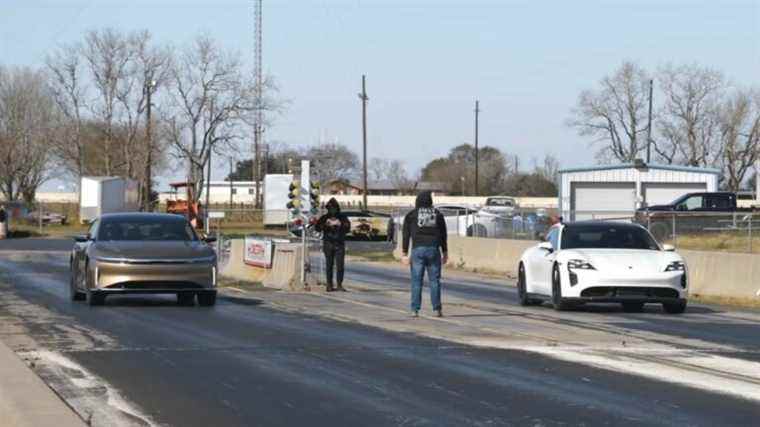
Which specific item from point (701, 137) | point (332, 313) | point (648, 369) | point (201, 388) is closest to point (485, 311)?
point (332, 313)

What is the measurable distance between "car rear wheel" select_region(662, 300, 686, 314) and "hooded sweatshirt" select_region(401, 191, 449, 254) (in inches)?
165

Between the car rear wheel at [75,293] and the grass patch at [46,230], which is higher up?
the grass patch at [46,230]

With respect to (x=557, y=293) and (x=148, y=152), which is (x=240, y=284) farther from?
(x=148, y=152)

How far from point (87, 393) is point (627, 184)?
51.6 metres

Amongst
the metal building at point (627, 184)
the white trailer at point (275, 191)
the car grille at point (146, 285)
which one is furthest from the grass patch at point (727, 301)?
the white trailer at point (275, 191)

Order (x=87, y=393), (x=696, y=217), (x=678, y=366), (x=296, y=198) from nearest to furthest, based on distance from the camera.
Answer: (x=87, y=393) < (x=678, y=366) < (x=296, y=198) < (x=696, y=217)

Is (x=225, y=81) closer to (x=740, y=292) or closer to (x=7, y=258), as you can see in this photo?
(x=7, y=258)

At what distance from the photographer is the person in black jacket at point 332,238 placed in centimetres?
2544

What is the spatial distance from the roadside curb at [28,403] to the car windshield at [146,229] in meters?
10.0

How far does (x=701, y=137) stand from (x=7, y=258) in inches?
2482

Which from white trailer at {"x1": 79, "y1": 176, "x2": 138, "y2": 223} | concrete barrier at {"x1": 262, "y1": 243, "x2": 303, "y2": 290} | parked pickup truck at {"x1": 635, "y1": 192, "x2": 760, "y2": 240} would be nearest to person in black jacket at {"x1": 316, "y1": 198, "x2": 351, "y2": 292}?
concrete barrier at {"x1": 262, "y1": 243, "x2": 303, "y2": 290}

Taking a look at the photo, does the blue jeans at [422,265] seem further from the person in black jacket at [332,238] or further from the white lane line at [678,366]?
the person in black jacket at [332,238]

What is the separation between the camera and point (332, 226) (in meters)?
25.6

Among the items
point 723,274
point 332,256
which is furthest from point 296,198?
point 723,274
